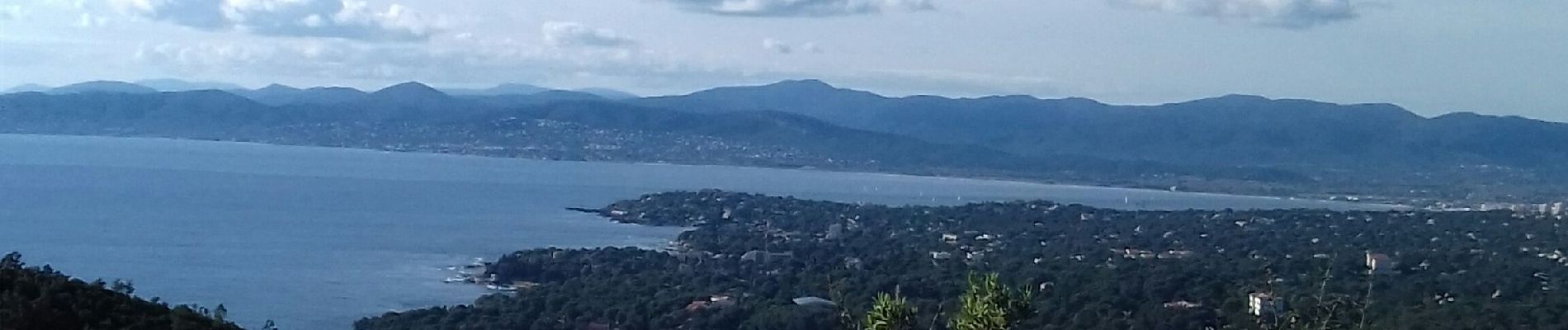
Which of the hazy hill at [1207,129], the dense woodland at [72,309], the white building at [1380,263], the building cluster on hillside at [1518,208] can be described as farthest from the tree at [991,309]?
the hazy hill at [1207,129]

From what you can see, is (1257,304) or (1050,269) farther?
(1050,269)

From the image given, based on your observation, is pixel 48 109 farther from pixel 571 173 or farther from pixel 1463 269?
pixel 1463 269

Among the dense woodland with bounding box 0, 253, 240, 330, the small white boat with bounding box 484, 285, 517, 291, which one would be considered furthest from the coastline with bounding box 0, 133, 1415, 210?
the dense woodland with bounding box 0, 253, 240, 330

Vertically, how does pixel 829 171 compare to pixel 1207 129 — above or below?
below

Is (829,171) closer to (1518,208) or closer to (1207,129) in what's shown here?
(1207,129)

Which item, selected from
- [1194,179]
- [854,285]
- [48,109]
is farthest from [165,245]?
[48,109]

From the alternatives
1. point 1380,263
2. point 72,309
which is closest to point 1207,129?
point 1380,263
